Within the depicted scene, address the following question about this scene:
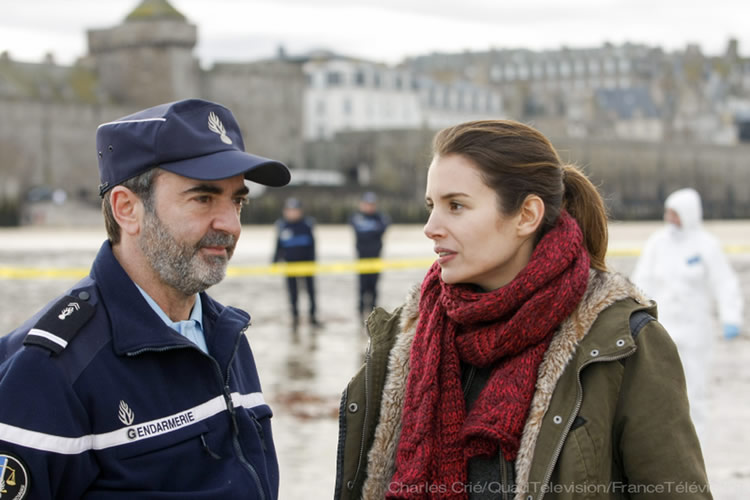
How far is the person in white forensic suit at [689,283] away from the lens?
6.59 meters

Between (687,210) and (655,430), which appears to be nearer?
(655,430)

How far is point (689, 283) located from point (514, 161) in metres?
4.44

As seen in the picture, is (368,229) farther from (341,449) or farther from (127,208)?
(127,208)

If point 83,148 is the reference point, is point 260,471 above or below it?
above

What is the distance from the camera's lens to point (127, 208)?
2.58 metres

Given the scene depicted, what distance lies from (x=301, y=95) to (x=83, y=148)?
17.7m

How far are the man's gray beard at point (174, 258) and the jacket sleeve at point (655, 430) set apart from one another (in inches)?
43.5

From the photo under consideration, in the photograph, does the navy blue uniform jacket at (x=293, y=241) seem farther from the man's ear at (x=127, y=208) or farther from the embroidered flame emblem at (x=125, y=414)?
the embroidered flame emblem at (x=125, y=414)

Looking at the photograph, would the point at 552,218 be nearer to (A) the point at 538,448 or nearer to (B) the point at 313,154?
(A) the point at 538,448

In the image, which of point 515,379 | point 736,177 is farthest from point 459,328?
point 736,177

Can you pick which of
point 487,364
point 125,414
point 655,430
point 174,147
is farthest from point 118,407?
point 655,430

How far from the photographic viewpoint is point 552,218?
269cm

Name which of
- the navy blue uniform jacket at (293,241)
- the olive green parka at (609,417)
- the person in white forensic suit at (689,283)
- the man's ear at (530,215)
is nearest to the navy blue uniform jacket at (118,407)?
the olive green parka at (609,417)

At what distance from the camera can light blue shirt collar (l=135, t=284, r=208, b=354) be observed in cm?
258
